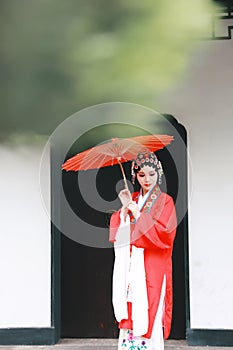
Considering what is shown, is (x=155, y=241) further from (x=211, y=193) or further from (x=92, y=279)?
(x=92, y=279)

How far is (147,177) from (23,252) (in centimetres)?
154

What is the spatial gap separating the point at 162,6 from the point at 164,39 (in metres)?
0.02

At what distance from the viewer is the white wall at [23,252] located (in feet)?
16.8

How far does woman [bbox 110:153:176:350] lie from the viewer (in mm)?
4023

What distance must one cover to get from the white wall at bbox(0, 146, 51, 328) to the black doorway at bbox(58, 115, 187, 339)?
0.42 meters

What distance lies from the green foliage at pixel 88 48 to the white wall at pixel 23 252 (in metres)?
4.77

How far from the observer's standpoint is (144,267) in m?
4.08

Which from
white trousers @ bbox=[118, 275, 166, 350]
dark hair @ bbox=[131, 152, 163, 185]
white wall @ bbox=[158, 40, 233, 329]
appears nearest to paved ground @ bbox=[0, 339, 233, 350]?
white wall @ bbox=[158, 40, 233, 329]

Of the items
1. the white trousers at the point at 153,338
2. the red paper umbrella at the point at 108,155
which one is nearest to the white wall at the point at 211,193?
the white trousers at the point at 153,338

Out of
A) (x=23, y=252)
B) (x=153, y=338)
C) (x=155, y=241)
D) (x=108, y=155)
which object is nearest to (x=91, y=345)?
(x=23, y=252)

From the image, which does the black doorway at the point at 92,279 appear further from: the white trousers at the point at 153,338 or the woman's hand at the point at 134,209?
the woman's hand at the point at 134,209

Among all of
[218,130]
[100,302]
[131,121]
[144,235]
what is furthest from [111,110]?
[100,302]

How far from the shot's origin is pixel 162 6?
0.35m

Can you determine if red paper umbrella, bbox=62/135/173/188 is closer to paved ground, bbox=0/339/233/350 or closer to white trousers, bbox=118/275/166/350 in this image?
white trousers, bbox=118/275/166/350
